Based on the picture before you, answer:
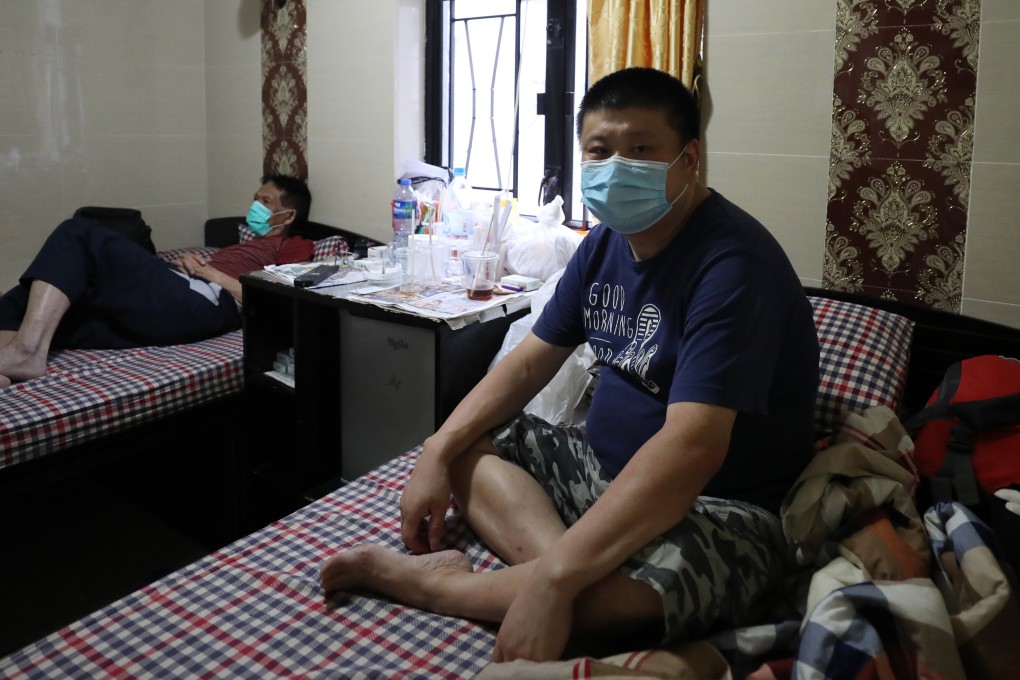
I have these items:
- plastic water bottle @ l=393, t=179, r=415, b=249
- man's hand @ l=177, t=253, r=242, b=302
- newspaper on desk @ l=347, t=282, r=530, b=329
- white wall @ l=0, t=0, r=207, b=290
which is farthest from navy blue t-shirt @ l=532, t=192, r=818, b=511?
white wall @ l=0, t=0, r=207, b=290

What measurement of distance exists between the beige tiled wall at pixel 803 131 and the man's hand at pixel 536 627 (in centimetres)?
134

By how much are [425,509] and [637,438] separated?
1.28ft

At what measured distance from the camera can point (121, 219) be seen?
3318 millimetres

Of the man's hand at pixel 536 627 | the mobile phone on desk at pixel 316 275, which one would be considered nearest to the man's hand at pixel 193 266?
the mobile phone on desk at pixel 316 275

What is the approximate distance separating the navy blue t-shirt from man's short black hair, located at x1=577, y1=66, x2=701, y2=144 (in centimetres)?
13

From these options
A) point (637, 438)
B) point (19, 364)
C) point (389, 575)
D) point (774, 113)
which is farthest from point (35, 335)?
point (774, 113)

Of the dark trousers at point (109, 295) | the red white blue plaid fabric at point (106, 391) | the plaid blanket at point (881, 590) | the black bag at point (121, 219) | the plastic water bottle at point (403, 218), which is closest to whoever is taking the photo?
→ the plaid blanket at point (881, 590)

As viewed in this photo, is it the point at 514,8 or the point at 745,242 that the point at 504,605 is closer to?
the point at 745,242

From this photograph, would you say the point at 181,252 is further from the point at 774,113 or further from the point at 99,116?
the point at 774,113

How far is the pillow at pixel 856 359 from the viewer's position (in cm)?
172

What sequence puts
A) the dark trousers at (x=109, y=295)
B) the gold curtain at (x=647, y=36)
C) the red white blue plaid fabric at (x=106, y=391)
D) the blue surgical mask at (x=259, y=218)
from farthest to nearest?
the blue surgical mask at (x=259, y=218)
the dark trousers at (x=109, y=295)
the gold curtain at (x=647, y=36)
the red white blue plaid fabric at (x=106, y=391)

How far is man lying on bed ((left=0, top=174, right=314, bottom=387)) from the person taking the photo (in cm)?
237

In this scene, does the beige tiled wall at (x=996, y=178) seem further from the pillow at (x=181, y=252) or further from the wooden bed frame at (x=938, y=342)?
the pillow at (x=181, y=252)

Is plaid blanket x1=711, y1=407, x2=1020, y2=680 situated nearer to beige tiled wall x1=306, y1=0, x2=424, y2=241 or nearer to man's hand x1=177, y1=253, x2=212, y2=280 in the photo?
beige tiled wall x1=306, y1=0, x2=424, y2=241
